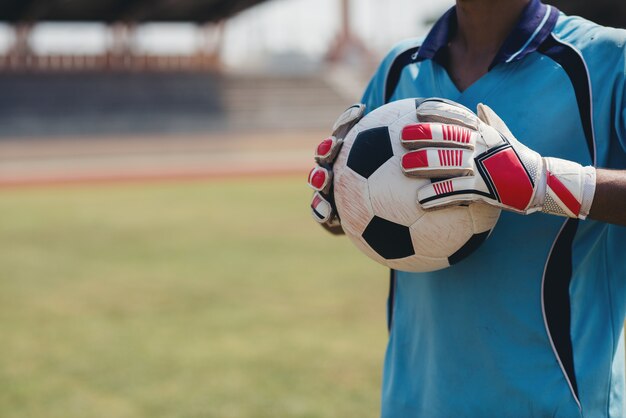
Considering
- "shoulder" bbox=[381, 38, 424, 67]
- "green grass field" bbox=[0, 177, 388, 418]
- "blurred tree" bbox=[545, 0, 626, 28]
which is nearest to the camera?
"shoulder" bbox=[381, 38, 424, 67]

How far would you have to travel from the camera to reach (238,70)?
36.3 metres

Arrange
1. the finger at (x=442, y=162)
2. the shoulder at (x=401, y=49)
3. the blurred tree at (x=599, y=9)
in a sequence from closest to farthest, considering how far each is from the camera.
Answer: the finger at (x=442, y=162)
the shoulder at (x=401, y=49)
the blurred tree at (x=599, y=9)

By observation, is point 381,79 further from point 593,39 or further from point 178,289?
point 178,289

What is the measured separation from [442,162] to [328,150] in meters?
0.33

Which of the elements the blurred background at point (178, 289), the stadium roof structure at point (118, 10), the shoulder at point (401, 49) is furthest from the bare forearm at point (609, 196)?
the stadium roof structure at point (118, 10)

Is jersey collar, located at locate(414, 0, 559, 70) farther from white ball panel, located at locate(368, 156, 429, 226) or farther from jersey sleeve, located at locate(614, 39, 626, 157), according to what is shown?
white ball panel, located at locate(368, 156, 429, 226)

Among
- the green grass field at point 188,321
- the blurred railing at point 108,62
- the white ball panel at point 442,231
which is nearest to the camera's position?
the white ball panel at point 442,231

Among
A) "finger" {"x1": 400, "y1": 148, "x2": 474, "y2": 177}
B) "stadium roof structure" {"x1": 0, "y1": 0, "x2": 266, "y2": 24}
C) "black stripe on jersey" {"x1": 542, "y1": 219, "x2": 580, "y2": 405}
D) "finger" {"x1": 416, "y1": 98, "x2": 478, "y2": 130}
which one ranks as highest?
"finger" {"x1": 416, "y1": 98, "x2": 478, "y2": 130}

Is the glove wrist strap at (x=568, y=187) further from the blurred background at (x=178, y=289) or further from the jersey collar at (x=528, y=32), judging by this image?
the blurred background at (x=178, y=289)

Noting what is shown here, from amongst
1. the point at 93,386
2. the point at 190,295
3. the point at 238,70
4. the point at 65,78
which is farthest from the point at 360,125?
the point at 238,70

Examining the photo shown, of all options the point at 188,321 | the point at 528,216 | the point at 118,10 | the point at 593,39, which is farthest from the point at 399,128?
the point at 118,10

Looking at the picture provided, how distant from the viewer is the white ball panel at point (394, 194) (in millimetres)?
1485

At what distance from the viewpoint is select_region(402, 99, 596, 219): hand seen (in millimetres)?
1359

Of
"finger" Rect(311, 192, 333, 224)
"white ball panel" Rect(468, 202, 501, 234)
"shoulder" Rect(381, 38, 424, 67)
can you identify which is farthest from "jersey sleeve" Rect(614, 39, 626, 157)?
"finger" Rect(311, 192, 333, 224)
